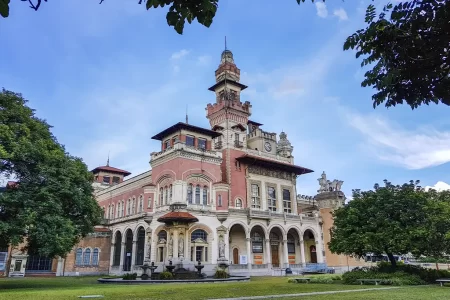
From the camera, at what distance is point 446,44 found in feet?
18.6

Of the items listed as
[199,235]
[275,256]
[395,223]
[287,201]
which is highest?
[287,201]

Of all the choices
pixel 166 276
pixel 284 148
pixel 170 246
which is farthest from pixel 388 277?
pixel 284 148

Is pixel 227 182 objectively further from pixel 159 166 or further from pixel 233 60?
pixel 233 60

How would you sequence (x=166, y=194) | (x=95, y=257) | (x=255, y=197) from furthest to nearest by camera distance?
(x=95, y=257), (x=255, y=197), (x=166, y=194)

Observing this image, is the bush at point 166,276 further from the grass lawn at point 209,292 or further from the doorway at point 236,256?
the doorway at point 236,256

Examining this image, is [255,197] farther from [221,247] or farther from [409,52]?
[409,52]

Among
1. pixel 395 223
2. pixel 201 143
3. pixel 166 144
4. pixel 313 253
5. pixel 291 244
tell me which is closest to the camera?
pixel 395 223

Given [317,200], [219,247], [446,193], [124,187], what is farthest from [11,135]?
[317,200]

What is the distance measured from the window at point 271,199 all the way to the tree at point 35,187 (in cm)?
2678

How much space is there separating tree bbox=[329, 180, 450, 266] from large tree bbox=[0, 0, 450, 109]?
59.9 ft

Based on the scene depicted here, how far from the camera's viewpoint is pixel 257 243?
44094 millimetres

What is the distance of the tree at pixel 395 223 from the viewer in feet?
72.2

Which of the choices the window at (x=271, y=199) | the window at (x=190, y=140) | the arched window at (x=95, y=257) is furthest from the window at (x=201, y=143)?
the arched window at (x=95, y=257)

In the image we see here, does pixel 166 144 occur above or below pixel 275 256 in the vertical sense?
above
